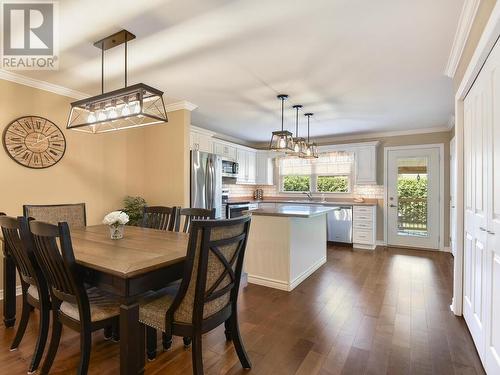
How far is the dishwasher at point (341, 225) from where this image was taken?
5.62 m

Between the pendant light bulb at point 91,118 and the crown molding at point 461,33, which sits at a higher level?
the crown molding at point 461,33

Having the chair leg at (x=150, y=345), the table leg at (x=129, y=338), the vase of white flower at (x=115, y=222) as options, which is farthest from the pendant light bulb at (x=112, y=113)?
the chair leg at (x=150, y=345)

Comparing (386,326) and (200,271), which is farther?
(386,326)

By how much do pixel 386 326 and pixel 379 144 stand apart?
14.3 feet

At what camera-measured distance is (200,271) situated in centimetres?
147

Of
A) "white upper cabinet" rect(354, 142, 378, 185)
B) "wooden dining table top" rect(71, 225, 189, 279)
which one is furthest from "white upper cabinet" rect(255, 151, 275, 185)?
"wooden dining table top" rect(71, 225, 189, 279)

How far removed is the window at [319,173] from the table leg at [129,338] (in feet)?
18.3

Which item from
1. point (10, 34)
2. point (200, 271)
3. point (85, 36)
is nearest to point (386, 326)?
point (200, 271)

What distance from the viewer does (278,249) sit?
3.32 metres

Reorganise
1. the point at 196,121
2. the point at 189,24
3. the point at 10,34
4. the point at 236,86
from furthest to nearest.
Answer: the point at 196,121 → the point at 236,86 → the point at 10,34 → the point at 189,24

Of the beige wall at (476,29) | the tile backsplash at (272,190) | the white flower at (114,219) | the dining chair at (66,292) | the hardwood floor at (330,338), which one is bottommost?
the hardwood floor at (330,338)

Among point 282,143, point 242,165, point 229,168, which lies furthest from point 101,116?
point 242,165

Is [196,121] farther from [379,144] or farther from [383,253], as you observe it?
[383,253]

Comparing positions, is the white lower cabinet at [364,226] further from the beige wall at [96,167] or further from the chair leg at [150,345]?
the chair leg at [150,345]
